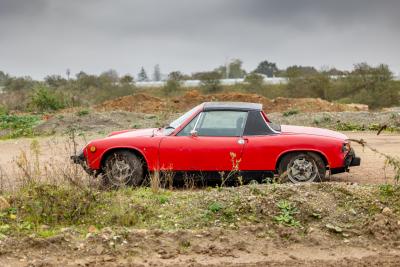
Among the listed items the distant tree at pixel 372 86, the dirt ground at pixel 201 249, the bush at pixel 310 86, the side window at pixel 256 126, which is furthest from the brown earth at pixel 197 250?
the bush at pixel 310 86

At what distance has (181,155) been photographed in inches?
396

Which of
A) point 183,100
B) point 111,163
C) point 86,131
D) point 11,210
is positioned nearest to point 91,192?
point 11,210

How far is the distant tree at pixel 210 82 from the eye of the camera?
44188 mm

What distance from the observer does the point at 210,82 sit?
44.6 meters

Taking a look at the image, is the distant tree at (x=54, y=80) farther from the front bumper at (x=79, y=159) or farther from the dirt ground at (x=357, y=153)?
the front bumper at (x=79, y=159)

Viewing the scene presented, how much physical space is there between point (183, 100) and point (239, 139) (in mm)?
22850

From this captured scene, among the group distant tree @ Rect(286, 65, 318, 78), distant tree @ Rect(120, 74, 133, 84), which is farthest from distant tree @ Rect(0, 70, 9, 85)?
distant tree @ Rect(286, 65, 318, 78)

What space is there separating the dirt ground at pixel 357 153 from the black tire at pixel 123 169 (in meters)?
0.74

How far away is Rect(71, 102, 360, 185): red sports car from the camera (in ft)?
32.9

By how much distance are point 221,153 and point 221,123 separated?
593 mm

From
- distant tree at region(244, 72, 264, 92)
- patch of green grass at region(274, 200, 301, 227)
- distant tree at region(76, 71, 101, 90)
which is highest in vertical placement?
distant tree at region(76, 71, 101, 90)

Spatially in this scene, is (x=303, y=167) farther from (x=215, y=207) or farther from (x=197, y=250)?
(x=197, y=250)

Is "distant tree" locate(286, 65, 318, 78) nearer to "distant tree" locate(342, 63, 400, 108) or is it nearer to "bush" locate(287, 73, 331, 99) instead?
"bush" locate(287, 73, 331, 99)

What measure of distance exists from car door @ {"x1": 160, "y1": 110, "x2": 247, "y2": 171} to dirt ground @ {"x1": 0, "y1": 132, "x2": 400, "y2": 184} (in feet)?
5.38
